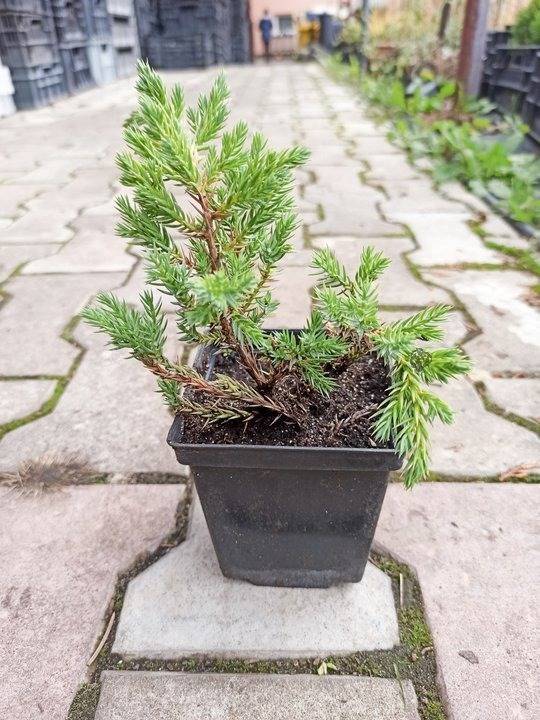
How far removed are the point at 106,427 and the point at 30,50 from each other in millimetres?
6866

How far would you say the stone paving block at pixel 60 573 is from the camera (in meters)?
1.09

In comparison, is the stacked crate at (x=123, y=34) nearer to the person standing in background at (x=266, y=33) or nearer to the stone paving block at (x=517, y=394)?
the person standing in background at (x=266, y=33)

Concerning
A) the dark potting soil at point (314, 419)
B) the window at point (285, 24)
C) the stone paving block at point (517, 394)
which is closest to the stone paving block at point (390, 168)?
the stone paving block at point (517, 394)

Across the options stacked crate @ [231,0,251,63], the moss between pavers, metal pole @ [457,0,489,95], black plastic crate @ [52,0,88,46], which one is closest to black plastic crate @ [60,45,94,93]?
black plastic crate @ [52,0,88,46]

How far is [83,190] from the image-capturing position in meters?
4.12

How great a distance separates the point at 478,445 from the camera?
65.3 inches

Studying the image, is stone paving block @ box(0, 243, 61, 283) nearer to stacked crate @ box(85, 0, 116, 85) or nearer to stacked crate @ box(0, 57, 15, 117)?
stacked crate @ box(0, 57, 15, 117)

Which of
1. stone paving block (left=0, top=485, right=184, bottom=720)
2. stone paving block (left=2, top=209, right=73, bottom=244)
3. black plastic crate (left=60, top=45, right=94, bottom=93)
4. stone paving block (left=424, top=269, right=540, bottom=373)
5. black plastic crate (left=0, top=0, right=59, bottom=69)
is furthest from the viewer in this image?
black plastic crate (left=60, top=45, right=94, bottom=93)

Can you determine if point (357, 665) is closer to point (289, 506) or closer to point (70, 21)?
point (289, 506)

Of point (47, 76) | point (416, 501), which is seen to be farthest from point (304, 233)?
point (47, 76)

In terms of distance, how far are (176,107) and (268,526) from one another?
82cm

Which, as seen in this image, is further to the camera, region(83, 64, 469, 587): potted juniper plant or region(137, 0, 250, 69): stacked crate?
region(137, 0, 250, 69): stacked crate

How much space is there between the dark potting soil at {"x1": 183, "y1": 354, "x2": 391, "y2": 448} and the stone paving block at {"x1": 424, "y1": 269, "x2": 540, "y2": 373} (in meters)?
0.99

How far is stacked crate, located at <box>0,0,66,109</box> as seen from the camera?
651 centimetres
